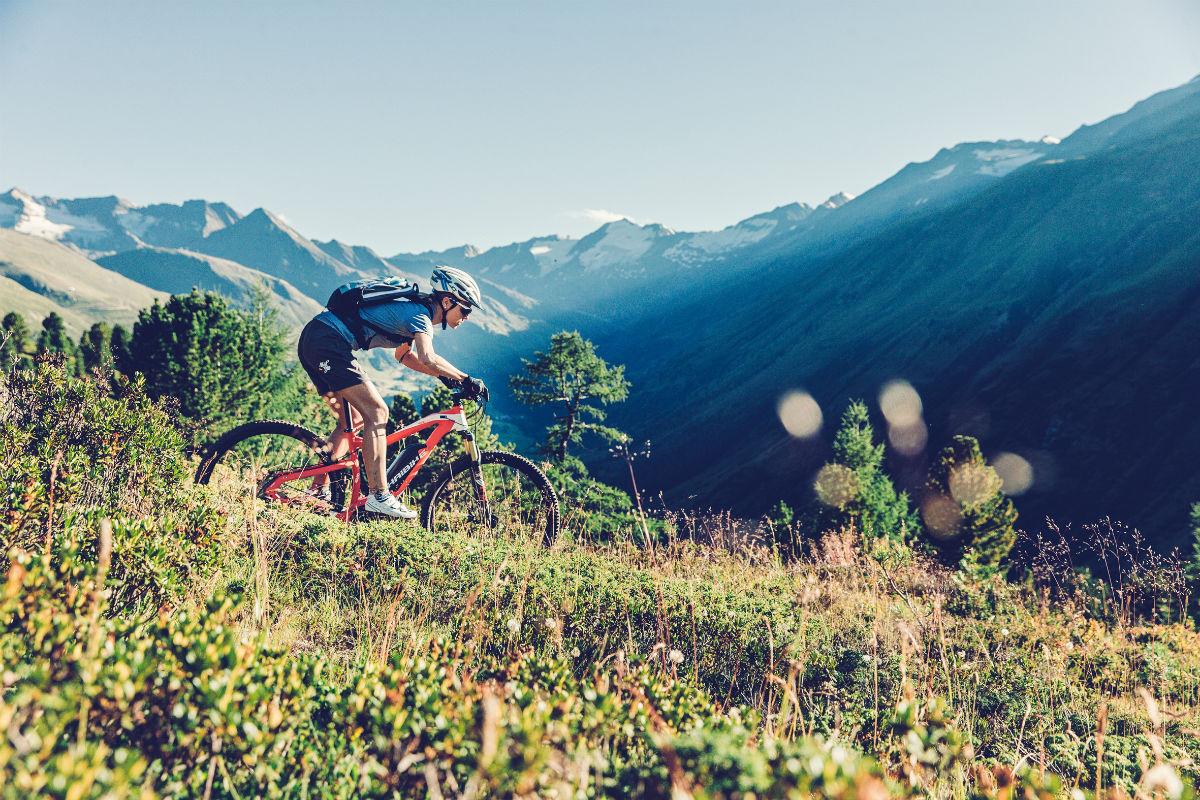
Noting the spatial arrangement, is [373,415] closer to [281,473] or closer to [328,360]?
[328,360]

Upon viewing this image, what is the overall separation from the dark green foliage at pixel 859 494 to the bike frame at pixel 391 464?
2337cm

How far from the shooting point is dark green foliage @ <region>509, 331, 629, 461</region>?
41438mm

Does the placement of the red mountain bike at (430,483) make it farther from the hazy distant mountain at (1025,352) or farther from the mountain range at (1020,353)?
the hazy distant mountain at (1025,352)

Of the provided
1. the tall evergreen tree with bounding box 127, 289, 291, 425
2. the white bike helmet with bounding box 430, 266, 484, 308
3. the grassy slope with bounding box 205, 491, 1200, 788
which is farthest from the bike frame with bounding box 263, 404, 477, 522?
the tall evergreen tree with bounding box 127, 289, 291, 425

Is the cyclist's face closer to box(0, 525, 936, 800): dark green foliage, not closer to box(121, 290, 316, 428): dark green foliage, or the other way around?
box(0, 525, 936, 800): dark green foliage

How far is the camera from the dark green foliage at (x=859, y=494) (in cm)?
4019

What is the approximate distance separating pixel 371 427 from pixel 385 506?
2.73 ft

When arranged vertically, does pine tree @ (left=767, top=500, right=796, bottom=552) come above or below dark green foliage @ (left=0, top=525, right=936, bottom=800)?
below

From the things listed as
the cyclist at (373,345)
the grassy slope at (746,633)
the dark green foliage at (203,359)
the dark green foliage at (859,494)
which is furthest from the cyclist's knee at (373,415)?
the dark green foliage at (859,494)

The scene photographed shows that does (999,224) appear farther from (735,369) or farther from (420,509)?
(420,509)

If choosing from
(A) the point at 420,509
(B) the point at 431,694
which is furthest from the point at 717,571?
(B) the point at 431,694

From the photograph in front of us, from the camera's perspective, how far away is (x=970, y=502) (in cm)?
4697

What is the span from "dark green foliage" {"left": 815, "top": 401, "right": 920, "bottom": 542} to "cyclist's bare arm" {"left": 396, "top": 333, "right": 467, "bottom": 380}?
24034 millimetres

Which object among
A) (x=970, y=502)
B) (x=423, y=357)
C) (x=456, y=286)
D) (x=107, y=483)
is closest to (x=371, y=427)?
(x=423, y=357)
